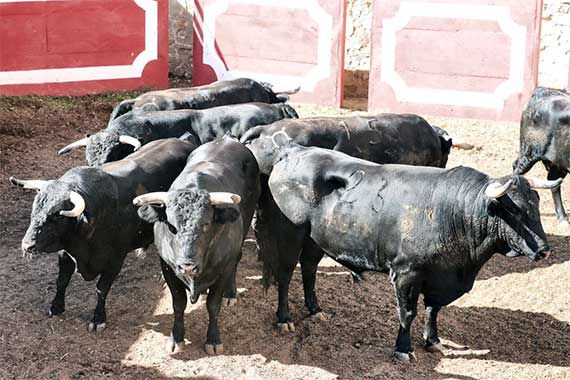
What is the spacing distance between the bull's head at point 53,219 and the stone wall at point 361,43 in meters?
8.05

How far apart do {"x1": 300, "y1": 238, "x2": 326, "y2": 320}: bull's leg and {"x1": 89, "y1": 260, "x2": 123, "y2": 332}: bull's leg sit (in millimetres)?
1492

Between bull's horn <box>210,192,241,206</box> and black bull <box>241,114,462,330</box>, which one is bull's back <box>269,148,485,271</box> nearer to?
black bull <box>241,114,462,330</box>

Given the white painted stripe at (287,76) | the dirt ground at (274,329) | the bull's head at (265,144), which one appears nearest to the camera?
the dirt ground at (274,329)

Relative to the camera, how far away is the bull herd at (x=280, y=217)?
7773 mm

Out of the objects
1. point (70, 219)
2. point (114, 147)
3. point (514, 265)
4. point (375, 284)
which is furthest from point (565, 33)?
point (70, 219)

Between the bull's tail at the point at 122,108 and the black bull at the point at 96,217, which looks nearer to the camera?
the black bull at the point at 96,217

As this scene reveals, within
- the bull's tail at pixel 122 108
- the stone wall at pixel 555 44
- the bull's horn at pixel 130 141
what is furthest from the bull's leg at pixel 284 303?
the stone wall at pixel 555 44

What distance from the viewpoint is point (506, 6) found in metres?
14.0

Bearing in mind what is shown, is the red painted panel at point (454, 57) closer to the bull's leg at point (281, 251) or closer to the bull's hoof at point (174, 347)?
the bull's leg at point (281, 251)

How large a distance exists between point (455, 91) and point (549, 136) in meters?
3.61

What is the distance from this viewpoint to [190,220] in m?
7.64

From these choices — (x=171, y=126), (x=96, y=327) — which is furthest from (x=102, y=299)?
(x=171, y=126)

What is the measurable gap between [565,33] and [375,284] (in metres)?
6.19

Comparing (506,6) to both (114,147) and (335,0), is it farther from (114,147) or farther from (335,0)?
(114,147)
